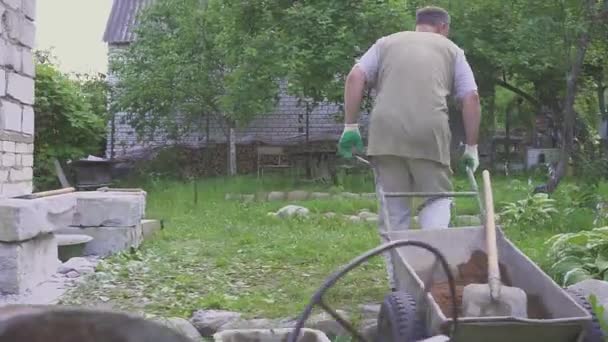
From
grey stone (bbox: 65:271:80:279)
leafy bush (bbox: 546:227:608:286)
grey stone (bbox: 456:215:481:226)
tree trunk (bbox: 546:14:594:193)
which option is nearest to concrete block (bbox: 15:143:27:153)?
grey stone (bbox: 65:271:80:279)

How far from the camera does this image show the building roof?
1806 centimetres

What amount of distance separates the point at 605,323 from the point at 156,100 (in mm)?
11712

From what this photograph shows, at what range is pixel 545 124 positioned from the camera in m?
15.1

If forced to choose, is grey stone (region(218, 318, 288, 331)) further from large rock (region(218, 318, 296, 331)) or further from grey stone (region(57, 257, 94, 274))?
grey stone (region(57, 257, 94, 274))

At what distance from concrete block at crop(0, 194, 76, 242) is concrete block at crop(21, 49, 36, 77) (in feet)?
3.81

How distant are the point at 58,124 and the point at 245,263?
6195 mm

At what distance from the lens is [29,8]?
5551mm

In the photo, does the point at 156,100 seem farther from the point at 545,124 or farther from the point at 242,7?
the point at 545,124

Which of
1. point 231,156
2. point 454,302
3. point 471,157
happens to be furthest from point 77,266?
point 231,156

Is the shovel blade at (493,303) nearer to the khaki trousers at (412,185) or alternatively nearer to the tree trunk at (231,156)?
the khaki trousers at (412,185)

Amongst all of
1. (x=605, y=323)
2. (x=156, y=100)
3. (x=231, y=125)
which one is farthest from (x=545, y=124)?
(x=605, y=323)

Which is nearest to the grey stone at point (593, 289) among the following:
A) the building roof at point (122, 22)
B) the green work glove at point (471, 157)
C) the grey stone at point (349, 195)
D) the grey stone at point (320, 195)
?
the green work glove at point (471, 157)

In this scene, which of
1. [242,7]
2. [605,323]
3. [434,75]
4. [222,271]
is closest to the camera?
[605,323]

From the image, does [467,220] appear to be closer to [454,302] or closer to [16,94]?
[16,94]
